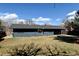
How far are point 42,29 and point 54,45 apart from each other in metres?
0.29

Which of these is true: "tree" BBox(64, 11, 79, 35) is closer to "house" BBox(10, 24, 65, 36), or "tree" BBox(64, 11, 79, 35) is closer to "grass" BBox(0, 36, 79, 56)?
"house" BBox(10, 24, 65, 36)

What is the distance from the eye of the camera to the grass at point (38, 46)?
18.6 ft

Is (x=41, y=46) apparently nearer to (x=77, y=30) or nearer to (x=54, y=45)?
(x=54, y=45)

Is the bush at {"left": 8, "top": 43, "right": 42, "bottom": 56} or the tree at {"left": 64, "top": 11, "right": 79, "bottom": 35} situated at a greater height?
the tree at {"left": 64, "top": 11, "right": 79, "bottom": 35}

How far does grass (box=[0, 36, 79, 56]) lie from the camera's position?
5664 millimetres

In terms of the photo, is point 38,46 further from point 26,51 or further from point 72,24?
point 72,24

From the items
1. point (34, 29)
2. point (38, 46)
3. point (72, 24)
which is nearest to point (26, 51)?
point (38, 46)

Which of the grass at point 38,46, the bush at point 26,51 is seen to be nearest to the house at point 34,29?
the grass at point 38,46

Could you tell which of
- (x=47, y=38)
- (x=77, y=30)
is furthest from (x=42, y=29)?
(x=77, y=30)

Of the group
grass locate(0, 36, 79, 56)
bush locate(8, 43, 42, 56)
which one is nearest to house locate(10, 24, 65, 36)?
grass locate(0, 36, 79, 56)

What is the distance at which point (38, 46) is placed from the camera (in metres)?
5.68

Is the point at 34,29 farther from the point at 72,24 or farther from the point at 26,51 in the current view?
the point at 72,24

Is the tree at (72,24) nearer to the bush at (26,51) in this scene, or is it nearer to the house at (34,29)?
the house at (34,29)

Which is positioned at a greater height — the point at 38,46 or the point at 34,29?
the point at 34,29
